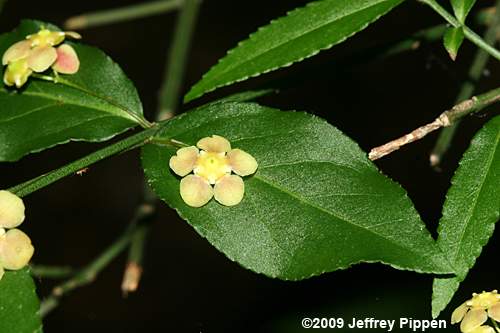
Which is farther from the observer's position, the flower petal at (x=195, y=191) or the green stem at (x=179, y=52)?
the green stem at (x=179, y=52)

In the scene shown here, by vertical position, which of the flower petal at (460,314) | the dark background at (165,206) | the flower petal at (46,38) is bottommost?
the flower petal at (460,314)

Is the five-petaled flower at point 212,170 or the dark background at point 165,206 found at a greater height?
the dark background at point 165,206

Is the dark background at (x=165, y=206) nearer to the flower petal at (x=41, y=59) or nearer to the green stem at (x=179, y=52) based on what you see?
the green stem at (x=179, y=52)

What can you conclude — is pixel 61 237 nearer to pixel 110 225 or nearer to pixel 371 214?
pixel 110 225

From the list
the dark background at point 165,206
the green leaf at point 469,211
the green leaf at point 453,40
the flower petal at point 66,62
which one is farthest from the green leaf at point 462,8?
the dark background at point 165,206

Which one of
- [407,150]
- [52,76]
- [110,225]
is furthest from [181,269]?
[52,76]

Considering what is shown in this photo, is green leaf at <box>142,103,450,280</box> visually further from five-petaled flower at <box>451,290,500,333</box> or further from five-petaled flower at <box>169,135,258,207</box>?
five-petaled flower at <box>451,290,500,333</box>

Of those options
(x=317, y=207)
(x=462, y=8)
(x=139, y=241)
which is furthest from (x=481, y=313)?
(x=139, y=241)
